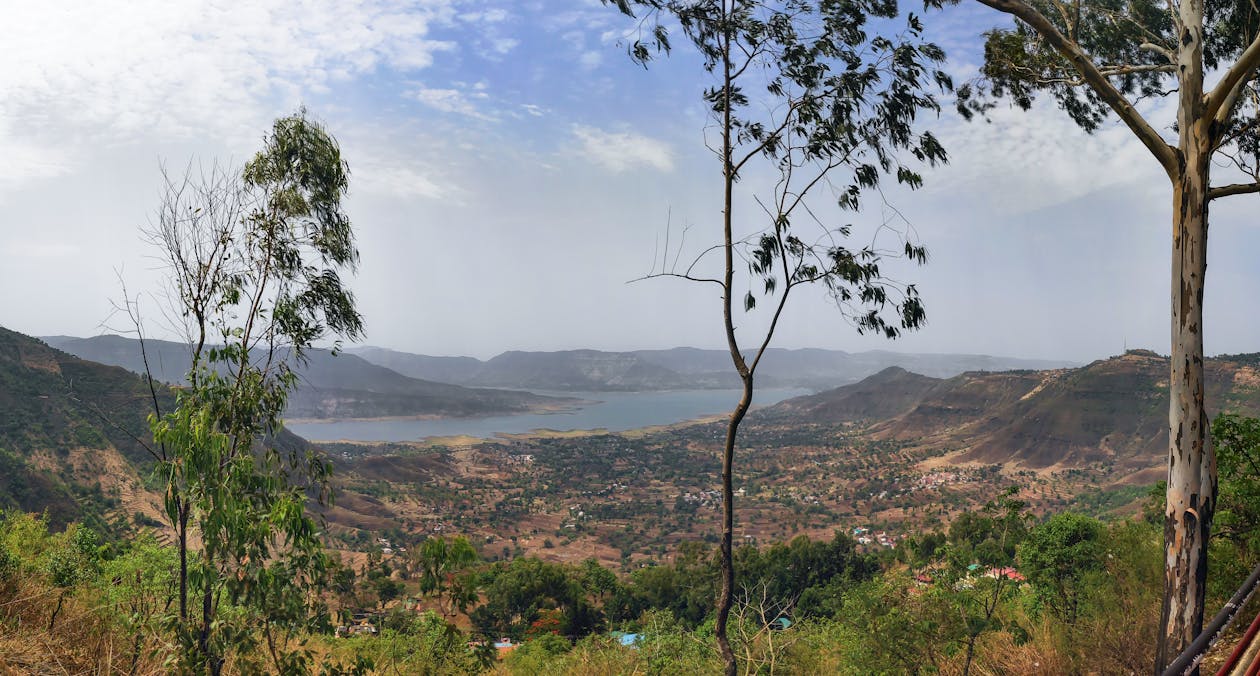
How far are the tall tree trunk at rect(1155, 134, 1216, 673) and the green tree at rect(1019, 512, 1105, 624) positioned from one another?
26.2ft

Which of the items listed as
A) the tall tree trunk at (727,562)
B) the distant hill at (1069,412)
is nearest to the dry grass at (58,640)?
the tall tree trunk at (727,562)

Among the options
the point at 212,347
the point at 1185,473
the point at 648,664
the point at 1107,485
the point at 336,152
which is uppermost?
the point at 336,152

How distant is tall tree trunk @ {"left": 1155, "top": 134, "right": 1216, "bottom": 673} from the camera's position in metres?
4.69

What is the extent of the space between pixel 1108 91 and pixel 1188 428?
2.72 metres

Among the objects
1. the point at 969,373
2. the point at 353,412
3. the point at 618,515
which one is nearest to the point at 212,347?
the point at 618,515

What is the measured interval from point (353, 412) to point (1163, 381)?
146412 mm

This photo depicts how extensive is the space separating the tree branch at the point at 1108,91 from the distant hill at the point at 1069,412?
58.2 m

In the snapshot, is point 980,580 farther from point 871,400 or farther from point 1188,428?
point 871,400

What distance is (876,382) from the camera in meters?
124

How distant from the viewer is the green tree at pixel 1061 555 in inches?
488

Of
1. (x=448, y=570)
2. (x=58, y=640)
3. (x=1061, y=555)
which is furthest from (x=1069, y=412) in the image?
(x=58, y=640)

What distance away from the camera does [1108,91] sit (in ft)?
16.9

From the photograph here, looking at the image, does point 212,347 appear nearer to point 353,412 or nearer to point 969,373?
point 969,373

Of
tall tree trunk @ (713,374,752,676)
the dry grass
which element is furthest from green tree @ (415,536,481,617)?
tall tree trunk @ (713,374,752,676)
